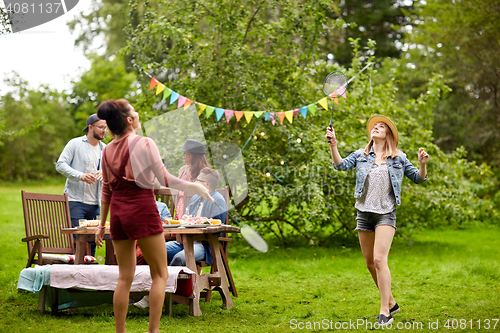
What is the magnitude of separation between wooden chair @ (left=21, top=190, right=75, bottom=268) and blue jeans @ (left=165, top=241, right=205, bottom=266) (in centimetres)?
114

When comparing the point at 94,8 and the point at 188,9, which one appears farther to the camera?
the point at 94,8

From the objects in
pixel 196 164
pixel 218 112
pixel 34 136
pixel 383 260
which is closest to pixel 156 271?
pixel 196 164

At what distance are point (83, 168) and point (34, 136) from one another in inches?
968

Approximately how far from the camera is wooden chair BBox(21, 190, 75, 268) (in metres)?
4.97

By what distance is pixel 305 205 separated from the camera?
7852 millimetres

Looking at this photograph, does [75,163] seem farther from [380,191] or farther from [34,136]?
[34,136]

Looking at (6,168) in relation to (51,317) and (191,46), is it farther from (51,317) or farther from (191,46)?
(51,317)

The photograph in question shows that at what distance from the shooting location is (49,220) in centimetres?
515

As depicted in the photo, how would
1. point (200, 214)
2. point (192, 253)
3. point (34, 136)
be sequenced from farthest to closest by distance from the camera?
point (34, 136) → point (200, 214) → point (192, 253)

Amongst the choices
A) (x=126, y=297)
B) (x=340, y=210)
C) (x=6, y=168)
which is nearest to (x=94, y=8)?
(x=6, y=168)

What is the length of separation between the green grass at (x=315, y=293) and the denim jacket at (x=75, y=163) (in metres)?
1.16

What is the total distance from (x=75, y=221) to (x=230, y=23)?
398cm

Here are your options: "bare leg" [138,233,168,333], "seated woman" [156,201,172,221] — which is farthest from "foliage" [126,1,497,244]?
"bare leg" [138,233,168,333]

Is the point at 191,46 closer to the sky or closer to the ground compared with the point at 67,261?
closer to the sky
